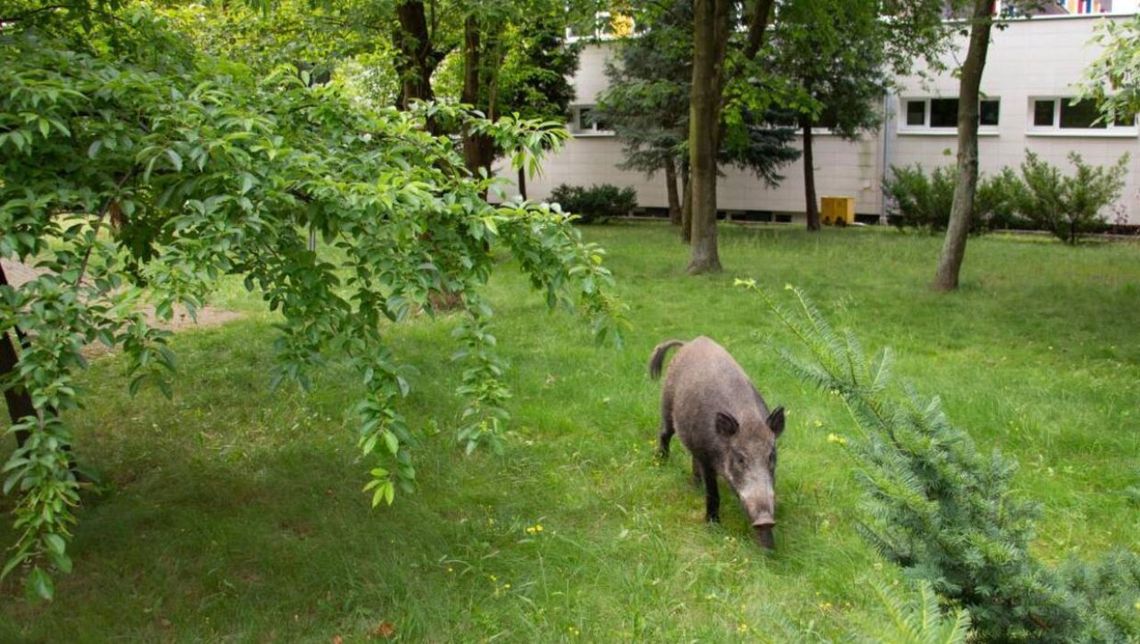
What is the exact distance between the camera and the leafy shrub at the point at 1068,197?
22.3 m

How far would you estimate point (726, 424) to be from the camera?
18.9 feet

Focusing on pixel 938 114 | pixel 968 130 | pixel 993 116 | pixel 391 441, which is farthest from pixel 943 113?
pixel 391 441

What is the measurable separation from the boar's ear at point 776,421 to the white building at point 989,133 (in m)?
18.7

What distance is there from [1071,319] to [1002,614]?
1058 centimetres

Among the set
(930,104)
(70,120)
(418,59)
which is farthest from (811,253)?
(70,120)

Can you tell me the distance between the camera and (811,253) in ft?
62.4

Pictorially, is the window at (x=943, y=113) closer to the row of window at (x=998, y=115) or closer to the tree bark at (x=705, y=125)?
the row of window at (x=998, y=115)

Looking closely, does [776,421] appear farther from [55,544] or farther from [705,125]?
[705,125]

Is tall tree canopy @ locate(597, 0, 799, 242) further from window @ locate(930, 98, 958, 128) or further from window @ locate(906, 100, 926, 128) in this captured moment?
window @ locate(930, 98, 958, 128)

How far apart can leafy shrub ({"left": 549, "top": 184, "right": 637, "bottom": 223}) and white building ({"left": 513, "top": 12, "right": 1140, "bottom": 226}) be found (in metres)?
1.72

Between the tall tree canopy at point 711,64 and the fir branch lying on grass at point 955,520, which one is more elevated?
the tall tree canopy at point 711,64

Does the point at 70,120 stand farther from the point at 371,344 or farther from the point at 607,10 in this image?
the point at 607,10

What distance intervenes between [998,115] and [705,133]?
47.8ft

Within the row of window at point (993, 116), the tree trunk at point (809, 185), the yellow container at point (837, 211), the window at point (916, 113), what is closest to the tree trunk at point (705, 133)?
the row of window at point (993, 116)
